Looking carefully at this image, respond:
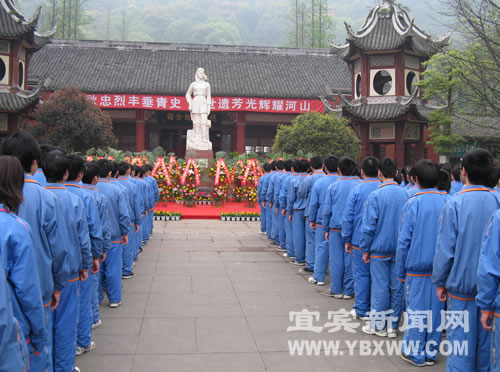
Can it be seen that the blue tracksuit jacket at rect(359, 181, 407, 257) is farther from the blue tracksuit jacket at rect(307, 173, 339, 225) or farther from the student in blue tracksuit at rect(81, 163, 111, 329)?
the student in blue tracksuit at rect(81, 163, 111, 329)

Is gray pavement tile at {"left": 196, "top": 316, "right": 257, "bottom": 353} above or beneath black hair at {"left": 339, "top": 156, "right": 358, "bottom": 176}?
beneath

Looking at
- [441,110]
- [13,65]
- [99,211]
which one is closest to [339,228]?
[99,211]

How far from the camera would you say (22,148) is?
9.07 ft

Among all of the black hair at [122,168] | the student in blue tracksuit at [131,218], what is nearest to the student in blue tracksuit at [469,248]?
the student in blue tracksuit at [131,218]

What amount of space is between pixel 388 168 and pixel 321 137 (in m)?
10.3

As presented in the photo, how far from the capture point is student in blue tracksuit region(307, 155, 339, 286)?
629 cm

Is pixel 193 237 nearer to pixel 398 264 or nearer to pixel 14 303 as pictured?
pixel 398 264

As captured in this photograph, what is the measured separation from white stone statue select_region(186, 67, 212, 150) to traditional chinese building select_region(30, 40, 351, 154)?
651 cm

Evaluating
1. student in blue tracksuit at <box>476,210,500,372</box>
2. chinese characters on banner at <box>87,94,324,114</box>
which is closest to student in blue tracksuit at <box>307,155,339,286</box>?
student in blue tracksuit at <box>476,210,500,372</box>

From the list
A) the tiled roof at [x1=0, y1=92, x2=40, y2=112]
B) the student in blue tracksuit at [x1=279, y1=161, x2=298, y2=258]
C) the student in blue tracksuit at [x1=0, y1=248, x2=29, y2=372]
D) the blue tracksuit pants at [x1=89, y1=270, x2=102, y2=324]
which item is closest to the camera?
the student in blue tracksuit at [x1=0, y1=248, x2=29, y2=372]

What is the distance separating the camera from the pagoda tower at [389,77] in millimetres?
18062

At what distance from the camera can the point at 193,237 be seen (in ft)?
34.6

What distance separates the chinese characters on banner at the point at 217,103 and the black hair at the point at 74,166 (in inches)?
792

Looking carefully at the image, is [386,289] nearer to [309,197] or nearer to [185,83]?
[309,197]
